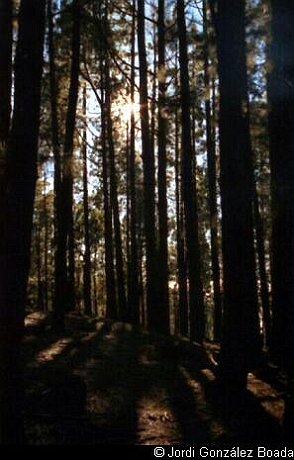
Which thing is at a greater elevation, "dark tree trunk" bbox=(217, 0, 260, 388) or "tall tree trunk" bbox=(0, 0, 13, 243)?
"tall tree trunk" bbox=(0, 0, 13, 243)

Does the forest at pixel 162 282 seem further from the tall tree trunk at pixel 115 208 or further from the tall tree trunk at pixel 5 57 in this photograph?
the tall tree trunk at pixel 115 208

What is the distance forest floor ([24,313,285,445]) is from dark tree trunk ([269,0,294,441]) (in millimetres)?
802

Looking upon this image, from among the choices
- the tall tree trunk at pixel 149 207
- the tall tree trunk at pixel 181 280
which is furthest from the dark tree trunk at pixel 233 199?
the tall tree trunk at pixel 181 280

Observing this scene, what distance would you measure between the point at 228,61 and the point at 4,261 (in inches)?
194

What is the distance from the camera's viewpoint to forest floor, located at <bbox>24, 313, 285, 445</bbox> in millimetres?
7160

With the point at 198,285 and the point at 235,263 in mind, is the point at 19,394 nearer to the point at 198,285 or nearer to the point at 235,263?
the point at 235,263

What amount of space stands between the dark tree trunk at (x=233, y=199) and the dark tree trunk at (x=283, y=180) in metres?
→ 0.58

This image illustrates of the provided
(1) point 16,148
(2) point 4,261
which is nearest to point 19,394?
(2) point 4,261

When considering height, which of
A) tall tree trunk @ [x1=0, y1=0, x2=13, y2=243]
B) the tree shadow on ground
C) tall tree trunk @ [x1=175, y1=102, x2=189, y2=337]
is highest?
tall tree trunk @ [x1=0, y1=0, x2=13, y2=243]

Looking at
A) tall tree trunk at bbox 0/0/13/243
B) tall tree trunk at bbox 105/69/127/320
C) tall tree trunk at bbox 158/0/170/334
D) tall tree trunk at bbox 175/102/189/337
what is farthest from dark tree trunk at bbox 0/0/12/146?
tall tree trunk at bbox 175/102/189/337

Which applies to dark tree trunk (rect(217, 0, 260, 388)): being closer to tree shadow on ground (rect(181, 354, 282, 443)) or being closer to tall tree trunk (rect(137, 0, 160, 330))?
tree shadow on ground (rect(181, 354, 282, 443))

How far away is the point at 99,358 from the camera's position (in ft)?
38.5

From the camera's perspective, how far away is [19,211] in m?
6.06

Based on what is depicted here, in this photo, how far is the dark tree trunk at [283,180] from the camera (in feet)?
23.1
